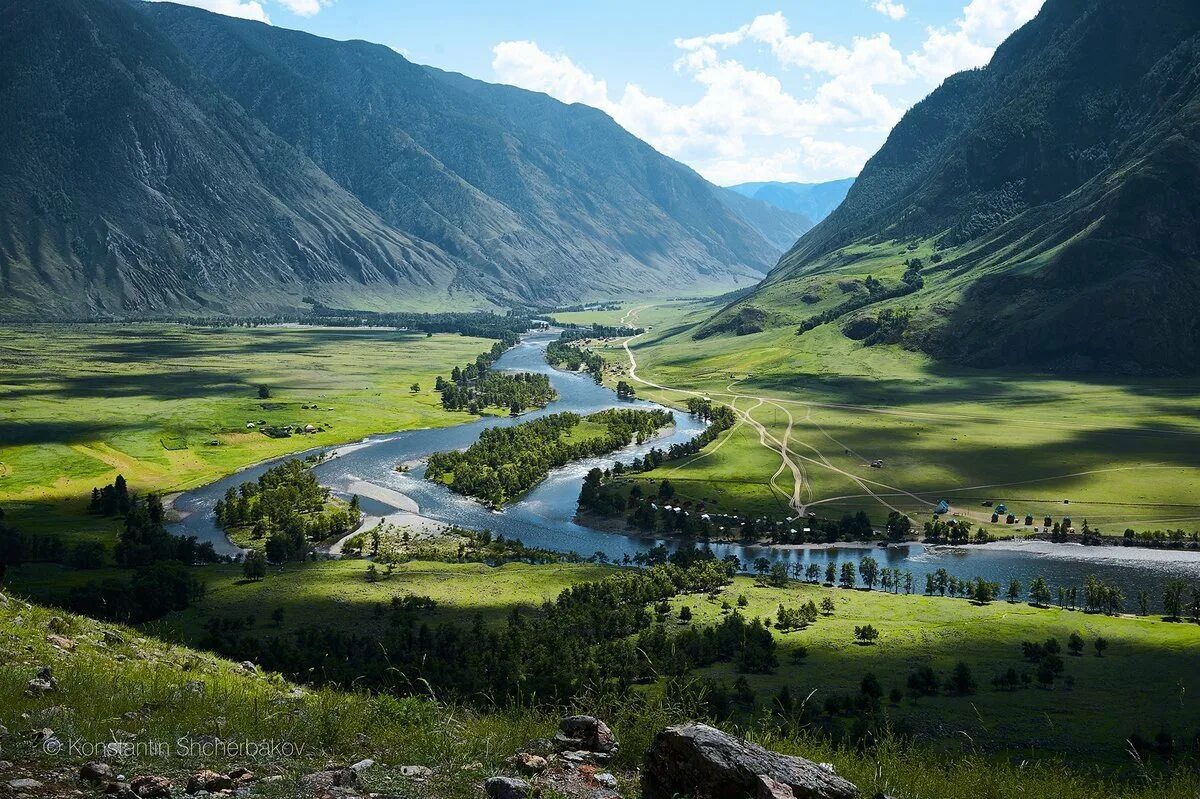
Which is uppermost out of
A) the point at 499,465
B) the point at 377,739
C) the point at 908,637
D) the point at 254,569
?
the point at 377,739

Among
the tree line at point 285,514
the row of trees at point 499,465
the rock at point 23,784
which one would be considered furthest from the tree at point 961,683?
the row of trees at point 499,465

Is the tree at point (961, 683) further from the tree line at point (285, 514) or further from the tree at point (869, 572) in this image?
the tree line at point (285, 514)

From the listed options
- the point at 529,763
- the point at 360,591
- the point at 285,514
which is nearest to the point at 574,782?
the point at 529,763

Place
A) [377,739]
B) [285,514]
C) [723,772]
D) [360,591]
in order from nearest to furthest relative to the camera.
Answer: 1. [723,772]
2. [377,739]
3. [360,591]
4. [285,514]

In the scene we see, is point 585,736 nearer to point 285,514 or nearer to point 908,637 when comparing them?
point 908,637

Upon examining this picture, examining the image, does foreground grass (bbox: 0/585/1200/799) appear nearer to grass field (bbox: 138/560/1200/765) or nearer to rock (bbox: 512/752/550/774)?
rock (bbox: 512/752/550/774)
